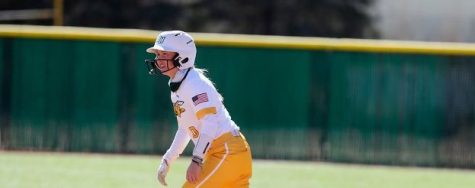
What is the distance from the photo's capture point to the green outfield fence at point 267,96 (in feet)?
55.6

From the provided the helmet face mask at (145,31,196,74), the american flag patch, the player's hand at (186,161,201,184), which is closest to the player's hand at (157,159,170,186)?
the player's hand at (186,161,201,184)

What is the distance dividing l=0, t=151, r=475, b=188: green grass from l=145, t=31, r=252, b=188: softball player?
15.3 ft

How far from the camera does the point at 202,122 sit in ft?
27.8

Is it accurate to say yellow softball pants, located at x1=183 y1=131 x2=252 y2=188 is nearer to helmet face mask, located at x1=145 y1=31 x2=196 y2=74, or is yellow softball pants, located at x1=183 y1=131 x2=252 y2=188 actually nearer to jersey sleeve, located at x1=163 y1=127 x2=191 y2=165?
jersey sleeve, located at x1=163 y1=127 x2=191 y2=165

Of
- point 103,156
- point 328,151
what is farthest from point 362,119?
point 103,156

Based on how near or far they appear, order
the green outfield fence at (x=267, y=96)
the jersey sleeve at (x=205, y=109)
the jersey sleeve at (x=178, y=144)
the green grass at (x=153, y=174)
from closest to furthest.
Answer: the jersey sleeve at (x=205, y=109) → the jersey sleeve at (x=178, y=144) → the green grass at (x=153, y=174) → the green outfield fence at (x=267, y=96)

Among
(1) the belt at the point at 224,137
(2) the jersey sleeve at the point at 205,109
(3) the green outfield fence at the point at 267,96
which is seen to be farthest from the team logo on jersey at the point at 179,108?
(3) the green outfield fence at the point at 267,96

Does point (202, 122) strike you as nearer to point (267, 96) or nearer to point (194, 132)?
point (194, 132)

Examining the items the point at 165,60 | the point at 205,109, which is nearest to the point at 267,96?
the point at 165,60

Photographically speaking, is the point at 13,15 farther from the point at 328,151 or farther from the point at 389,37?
the point at 328,151

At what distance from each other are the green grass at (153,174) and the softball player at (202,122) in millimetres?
4660

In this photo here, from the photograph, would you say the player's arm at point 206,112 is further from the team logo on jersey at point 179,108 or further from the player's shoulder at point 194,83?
the team logo on jersey at point 179,108

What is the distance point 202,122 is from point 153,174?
615cm

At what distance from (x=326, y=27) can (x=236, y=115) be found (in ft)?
36.1
